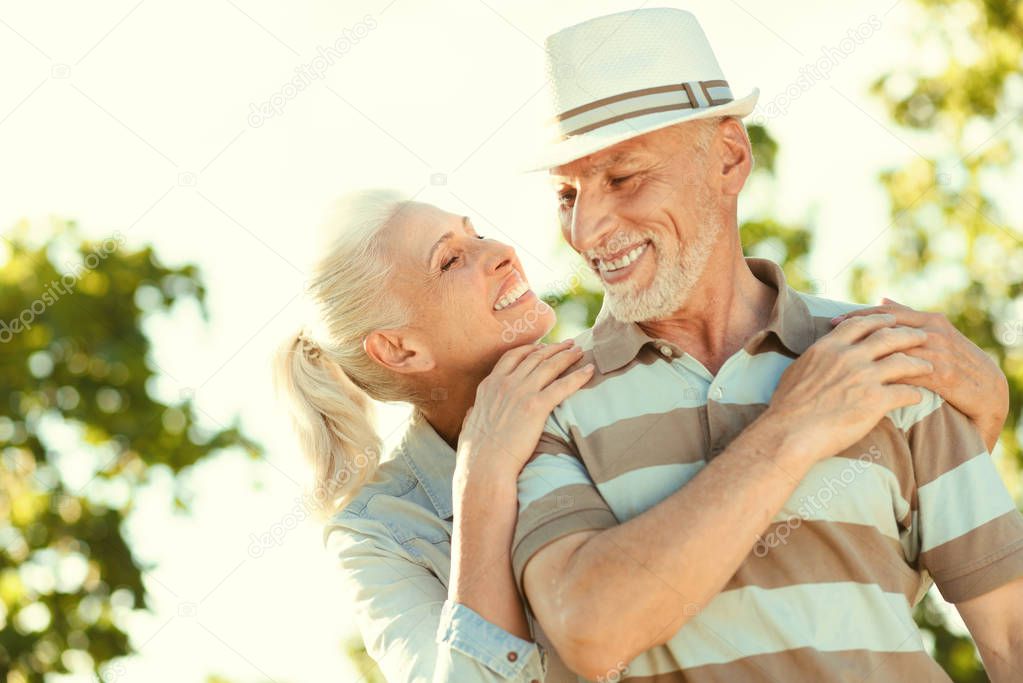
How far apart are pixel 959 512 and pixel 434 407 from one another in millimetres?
1347

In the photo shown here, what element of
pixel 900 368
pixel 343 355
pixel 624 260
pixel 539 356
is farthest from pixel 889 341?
pixel 343 355

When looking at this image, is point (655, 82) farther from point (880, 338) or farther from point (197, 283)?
point (197, 283)

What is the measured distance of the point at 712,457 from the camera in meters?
2.69

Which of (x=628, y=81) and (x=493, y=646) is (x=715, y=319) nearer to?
(x=628, y=81)

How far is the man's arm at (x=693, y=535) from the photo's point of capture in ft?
7.90

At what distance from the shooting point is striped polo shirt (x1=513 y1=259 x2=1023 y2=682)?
257cm

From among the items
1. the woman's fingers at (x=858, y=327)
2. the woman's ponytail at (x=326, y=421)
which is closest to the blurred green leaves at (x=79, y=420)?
the woman's ponytail at (x=326, y=421)

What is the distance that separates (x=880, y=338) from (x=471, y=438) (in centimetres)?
86

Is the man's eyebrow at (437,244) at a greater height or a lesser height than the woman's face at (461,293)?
greater

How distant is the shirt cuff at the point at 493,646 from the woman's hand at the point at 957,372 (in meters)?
0.90

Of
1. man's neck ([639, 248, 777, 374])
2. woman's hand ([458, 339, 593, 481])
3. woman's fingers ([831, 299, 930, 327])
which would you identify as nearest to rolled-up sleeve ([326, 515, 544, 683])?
woman's hand ([458, 339, 593, 481])

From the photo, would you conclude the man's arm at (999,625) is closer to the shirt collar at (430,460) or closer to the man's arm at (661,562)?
the man's arm at (661,562)

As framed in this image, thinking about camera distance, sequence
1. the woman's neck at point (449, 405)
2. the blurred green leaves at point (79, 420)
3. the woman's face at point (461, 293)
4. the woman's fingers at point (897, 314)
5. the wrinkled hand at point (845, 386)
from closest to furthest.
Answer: the wrinkled hand at point (845, 386), the woman's fingers at point (897, 314), the woman's face at point (461, 293), the woman's neck at point (449, 405), the blurred green leaves at point (79, 420)

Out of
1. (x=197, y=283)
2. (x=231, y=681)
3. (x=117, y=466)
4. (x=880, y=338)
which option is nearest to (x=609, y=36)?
(x=880, y=338)
